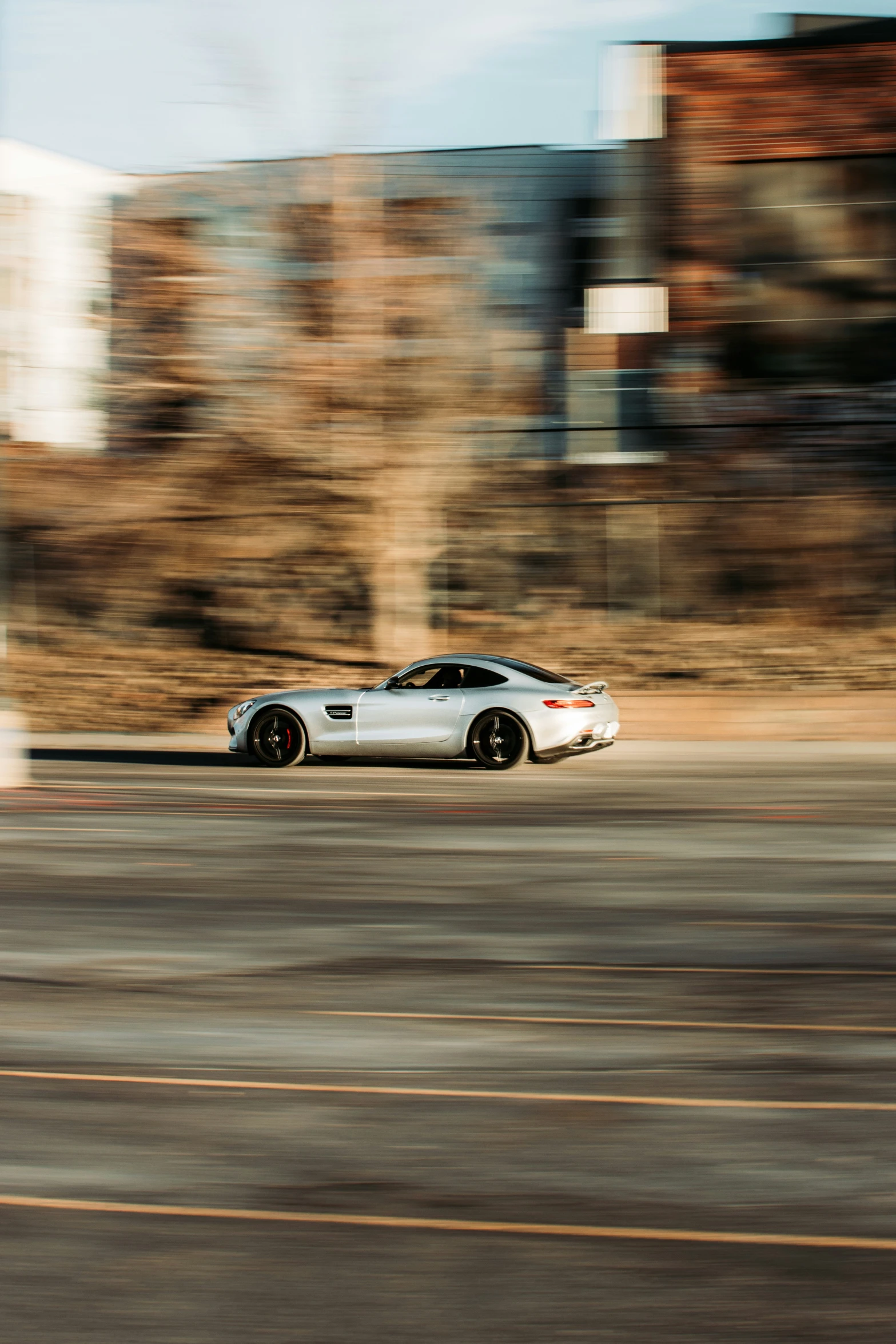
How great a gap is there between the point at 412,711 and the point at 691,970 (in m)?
9.89

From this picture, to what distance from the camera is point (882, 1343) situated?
3469mm

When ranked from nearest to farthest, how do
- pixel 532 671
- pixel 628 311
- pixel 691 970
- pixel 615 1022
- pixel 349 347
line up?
pixel 615 1022 → pixel 691 970 → pixel 532 671 → pixel 349 347 → pixel 628 311

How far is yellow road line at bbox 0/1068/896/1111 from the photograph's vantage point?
16.9 ft

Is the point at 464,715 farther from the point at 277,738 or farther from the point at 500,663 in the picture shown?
the point at 277,738

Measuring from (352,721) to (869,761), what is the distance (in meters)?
6.29

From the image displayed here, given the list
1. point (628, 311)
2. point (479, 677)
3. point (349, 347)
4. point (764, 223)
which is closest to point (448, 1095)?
point (479, 677)

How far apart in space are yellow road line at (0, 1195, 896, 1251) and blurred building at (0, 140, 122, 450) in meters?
21.7

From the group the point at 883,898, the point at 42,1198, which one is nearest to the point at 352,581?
the point at 883,898

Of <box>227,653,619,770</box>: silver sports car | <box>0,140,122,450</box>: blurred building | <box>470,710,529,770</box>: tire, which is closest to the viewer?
<box>227,653,619,770</box>: silver sports car

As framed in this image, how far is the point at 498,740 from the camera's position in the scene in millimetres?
17078

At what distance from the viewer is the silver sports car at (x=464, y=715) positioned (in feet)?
55.5

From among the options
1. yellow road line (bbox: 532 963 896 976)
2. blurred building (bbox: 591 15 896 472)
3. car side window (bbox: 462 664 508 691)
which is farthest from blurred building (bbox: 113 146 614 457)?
yellow road line (bbox: 532 963 896 976)

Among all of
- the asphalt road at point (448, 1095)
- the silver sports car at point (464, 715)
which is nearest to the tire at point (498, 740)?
the silver sports car at point (464, 715)

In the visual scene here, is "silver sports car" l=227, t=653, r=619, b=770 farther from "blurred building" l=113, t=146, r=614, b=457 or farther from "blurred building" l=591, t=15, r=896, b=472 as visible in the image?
"blurred building" l=591, t=15, r=896, b=472
